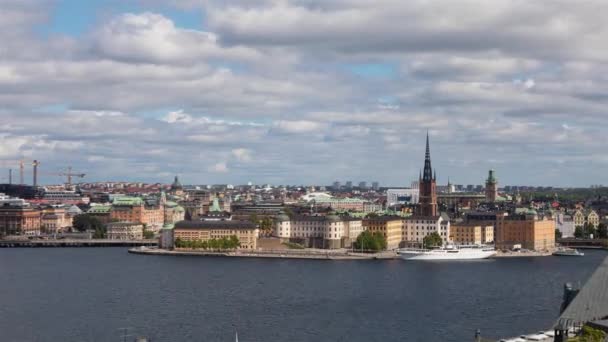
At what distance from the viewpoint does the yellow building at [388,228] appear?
209ft

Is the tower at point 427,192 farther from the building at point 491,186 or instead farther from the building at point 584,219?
the building at point 491,186

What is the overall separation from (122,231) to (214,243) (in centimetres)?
1527

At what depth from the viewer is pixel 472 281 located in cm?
4206

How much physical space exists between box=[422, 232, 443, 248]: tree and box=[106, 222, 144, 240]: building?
887 inches

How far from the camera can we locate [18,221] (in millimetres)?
77750

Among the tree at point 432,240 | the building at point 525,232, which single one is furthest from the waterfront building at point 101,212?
the building at point 525,232

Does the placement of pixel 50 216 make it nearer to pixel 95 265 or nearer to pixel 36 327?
pixel 95 265

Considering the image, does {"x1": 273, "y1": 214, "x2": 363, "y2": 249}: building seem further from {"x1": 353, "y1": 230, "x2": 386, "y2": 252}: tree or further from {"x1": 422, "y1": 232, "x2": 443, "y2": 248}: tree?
{"x1": 422, "y1": 232, "x2": 443, "y2": 248}: tree

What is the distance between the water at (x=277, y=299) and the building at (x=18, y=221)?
24.9 metres


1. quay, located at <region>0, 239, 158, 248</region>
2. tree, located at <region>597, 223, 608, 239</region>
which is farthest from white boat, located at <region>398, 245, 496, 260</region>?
quay, located at <region>0, 239, 158, 248</region>

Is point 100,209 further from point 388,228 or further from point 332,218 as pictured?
point 388,228

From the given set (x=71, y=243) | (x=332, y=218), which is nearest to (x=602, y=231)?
(x=332, y=218)

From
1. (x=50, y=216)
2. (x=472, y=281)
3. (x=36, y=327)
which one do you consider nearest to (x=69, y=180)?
(x=50, y=216)

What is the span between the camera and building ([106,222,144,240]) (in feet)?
237
